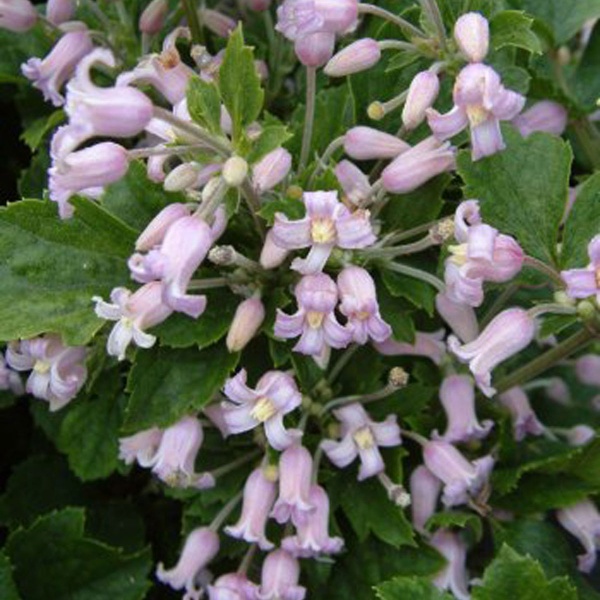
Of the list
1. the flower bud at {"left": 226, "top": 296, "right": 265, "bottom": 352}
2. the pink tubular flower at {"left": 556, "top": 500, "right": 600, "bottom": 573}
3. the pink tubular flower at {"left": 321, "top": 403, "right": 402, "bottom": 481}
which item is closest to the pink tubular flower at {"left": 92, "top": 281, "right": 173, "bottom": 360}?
the flower bud at {"left": 226, "top": 296, "right": 265, "bottom": 352}

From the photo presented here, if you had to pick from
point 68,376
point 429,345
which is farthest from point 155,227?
point 429,345

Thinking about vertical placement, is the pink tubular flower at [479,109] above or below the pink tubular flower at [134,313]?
above

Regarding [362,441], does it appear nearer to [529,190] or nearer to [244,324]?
[244,324]

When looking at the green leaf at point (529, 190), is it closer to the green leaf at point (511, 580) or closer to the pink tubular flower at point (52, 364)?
the green leaf at point (511, 580)

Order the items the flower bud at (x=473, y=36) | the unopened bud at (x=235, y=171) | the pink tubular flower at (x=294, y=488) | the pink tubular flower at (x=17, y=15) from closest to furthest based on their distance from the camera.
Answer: the unopened bud at (x=235, y=171)
the flower bud at (x=473, y=36)
the pink tubular flower at (x=294, y=488)
the pink tubular flower at (x=17, y=15)

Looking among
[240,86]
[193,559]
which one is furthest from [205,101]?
[193,559]

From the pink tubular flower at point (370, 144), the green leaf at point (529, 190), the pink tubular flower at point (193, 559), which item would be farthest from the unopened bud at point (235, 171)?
the pink tubular flower at point (193, 559)
